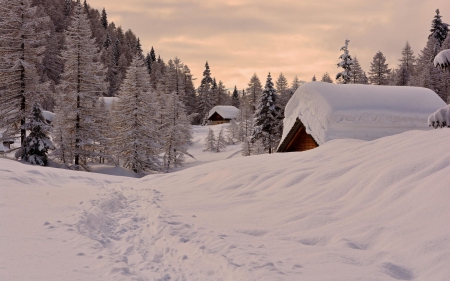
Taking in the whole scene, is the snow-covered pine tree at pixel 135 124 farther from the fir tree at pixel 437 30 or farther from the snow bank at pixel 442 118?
the fir tree at pixel 437 30

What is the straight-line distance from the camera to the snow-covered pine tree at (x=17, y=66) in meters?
23.0

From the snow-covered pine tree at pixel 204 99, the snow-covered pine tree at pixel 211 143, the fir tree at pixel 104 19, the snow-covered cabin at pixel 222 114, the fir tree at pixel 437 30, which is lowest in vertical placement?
the snow-covered pine tree at pixel 211 143

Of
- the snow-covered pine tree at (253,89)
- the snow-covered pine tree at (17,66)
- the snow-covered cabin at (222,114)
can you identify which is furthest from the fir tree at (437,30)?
the snow-covered pine tree at (17,66)

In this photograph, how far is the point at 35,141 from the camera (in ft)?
70.1

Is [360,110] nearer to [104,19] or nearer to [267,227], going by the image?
[267,227]

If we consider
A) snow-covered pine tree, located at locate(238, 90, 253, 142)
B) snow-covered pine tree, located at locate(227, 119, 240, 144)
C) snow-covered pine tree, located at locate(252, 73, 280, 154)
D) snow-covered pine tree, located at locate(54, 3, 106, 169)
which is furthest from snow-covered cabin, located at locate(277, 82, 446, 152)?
snow-covered pine tree, located at locate(227, 119, 240, 144)

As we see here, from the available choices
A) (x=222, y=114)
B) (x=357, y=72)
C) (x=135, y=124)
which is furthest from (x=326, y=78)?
(x=135, y=124)

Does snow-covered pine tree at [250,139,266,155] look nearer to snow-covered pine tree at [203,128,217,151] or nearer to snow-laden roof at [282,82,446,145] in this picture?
snow-covered pine tree at [203,128,217,151]

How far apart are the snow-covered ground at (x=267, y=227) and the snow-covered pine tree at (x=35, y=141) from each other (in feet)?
49.1

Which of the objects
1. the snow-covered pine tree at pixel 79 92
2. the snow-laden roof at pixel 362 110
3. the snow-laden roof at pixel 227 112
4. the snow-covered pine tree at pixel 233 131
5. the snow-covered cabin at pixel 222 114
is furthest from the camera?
the snow-covered cabin at pixel 222 114

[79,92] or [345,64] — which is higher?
[345,64]

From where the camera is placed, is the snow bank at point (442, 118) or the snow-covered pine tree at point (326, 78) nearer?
the snow bank at point (442, 118)

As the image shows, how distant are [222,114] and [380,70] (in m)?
34.0

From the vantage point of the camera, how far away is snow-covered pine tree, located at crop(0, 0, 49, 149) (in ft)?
75.6
